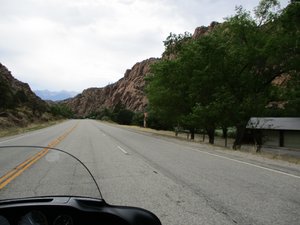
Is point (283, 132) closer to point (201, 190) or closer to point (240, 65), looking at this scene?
point (240, 65)

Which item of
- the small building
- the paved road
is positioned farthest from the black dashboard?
the small building

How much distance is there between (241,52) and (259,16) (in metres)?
4.09

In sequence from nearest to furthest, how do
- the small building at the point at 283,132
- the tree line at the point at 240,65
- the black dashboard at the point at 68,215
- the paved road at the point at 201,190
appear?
the black dashboard at the point at 68,215 → the paved road at the point at 201,190 → the tree line at the point at 240,65 → the small building at the point at 283,132

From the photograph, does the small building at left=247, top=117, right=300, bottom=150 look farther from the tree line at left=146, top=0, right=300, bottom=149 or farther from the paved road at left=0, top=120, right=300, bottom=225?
the paved road at left=0, top=120, right=300, bottom=225

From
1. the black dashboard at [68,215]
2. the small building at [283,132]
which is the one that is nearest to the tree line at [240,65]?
the small building at [283,132]

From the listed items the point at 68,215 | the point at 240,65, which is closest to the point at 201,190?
the point at 68,215

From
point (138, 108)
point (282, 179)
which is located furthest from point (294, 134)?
point (138, 108)

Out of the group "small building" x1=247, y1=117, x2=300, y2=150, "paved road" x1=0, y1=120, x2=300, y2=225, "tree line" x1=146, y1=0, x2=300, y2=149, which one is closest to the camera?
"paved road" x1=0, y1=120, x2=300, y2=225

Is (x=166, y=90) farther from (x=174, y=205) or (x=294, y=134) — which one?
(x=174, y=205)

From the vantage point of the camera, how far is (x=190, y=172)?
1123 cm

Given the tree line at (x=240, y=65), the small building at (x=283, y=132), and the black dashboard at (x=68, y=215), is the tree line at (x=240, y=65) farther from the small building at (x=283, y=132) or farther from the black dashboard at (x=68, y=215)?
the black dashboard at (x=68, y=215)

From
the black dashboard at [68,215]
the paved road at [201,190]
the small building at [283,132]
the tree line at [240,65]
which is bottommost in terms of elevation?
the paved road at [201,190]

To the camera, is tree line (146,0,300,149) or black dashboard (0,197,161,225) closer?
black dashboard (0,197,161,225)

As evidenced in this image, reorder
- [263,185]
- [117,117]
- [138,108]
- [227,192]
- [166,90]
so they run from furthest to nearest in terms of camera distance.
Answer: [138,108]
[117,117]
[166,90]
[263,185]
[227,192]
